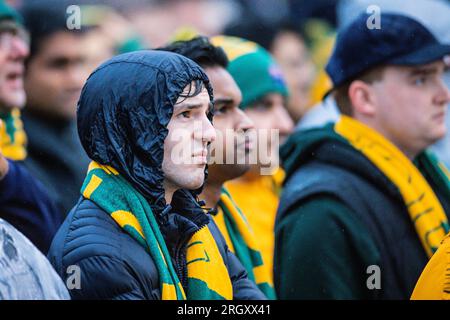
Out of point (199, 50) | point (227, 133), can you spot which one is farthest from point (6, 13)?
point (227, 133)

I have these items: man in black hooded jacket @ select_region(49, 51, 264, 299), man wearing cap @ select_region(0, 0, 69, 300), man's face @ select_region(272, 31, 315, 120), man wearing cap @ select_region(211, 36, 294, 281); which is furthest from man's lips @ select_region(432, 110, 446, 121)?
man's face @ select_region(272, 31, 315, 120)

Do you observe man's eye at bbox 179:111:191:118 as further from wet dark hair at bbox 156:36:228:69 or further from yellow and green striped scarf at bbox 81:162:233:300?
wet dark hair at bbox 156:36:228:69

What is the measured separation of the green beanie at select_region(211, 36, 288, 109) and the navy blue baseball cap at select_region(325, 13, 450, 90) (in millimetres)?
522

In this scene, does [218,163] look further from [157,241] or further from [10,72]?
[10,72]

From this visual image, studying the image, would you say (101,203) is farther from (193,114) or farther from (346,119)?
(346,119)

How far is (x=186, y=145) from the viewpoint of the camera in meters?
3.78

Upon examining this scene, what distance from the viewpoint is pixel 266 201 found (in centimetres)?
629

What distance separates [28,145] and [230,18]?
300 centimetres

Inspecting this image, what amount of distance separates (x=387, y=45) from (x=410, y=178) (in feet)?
2.24

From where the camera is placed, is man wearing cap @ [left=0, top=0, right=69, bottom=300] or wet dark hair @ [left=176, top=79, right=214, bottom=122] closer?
man wearing cap @ [left=0, top=0, right=69, bottom=300]

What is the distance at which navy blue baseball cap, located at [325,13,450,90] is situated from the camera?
5.36 m

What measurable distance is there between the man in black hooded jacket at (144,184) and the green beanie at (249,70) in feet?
5.94

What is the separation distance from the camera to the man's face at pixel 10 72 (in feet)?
17.7

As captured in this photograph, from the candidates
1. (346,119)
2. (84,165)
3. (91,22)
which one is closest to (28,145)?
(84,165)
